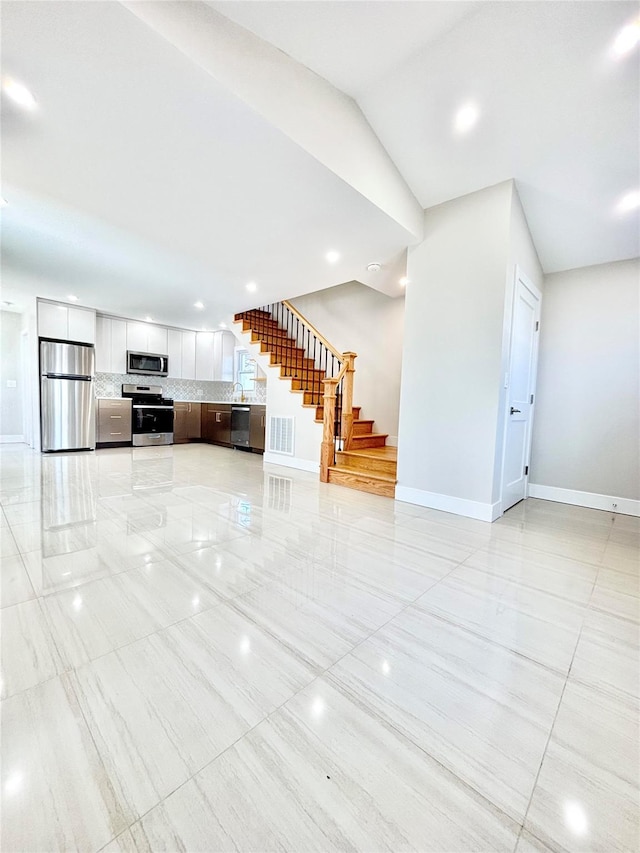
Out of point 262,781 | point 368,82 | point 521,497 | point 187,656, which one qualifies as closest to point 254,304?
point 368,82

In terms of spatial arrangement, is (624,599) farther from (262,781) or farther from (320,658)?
(262,781)

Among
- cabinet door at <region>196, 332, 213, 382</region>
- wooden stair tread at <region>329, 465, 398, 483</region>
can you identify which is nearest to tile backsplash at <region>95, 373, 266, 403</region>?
cabinet door at <region>196, 332, 213, 382</region>

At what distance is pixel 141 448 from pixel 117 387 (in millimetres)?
1438

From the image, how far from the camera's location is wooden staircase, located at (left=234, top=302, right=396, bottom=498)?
3984 mm

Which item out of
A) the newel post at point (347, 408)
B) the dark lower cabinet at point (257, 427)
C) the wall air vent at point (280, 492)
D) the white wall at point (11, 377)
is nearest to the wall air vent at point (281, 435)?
the dark lower cabinet at point (257, 427)

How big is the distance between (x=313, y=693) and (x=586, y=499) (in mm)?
3742

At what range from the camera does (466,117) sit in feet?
7.82

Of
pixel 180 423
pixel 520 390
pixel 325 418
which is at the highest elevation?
pixel 520 390

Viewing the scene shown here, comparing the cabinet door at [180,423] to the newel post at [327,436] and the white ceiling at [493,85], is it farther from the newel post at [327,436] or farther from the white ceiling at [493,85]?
the white ceiling at [493,85]

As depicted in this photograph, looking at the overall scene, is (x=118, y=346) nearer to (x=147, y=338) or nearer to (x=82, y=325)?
(x=147, y=338)

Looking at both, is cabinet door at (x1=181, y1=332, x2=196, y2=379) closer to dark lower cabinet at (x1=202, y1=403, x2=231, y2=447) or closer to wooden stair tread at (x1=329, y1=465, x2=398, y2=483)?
dark lower cabinet at (x1=202, y1=403, x2=231, y2=447)

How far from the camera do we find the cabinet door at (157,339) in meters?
6.93

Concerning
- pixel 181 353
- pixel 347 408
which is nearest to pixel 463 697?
pixel 347 408

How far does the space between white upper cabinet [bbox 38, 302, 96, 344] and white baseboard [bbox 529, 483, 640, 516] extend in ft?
23.1
